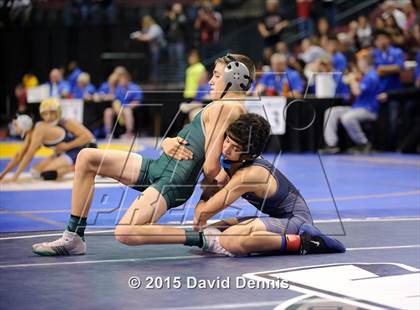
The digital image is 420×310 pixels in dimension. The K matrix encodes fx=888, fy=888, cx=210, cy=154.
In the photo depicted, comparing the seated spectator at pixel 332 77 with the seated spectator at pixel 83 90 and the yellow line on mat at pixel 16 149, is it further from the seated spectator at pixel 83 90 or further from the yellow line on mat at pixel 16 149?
the seated spectator at pixel 83 90

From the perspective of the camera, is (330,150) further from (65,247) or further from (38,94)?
(65,247)

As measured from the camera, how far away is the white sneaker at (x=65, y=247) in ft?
19.6

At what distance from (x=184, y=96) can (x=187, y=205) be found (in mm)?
9994

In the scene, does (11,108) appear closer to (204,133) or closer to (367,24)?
(367,24)

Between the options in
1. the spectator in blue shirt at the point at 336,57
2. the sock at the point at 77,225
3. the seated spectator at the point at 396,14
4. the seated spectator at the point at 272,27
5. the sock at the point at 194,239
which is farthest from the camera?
the seated spectator at the point at 272,27

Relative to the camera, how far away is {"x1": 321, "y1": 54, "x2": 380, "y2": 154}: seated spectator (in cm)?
1642

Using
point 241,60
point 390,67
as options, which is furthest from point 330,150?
point 241,60

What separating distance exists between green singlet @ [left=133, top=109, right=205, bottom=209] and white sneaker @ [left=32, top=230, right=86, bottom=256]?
59cm

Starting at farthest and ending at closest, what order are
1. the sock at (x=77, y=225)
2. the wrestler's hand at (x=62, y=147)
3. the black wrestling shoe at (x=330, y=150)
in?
the black wrestling shoe at (x=330, y=150), the wrestler's hand at (x=62, y=147), the sock at (x=77, y=225)

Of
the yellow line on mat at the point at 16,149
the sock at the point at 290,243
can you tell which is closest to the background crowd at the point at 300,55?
the yellow line on mat at the point at 16,149

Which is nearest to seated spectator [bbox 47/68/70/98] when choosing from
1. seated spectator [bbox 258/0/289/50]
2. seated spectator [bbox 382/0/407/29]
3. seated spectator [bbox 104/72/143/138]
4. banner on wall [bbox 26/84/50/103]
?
banner on wall [bbox 26/84/50/103]

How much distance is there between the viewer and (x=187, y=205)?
30.5 ft

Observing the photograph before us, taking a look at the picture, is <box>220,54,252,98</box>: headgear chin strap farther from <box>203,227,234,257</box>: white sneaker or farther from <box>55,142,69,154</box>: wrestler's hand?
<box>55,142,69,154</box>: wrestler's hand

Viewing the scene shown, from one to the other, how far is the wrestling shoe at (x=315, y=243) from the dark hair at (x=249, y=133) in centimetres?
65
